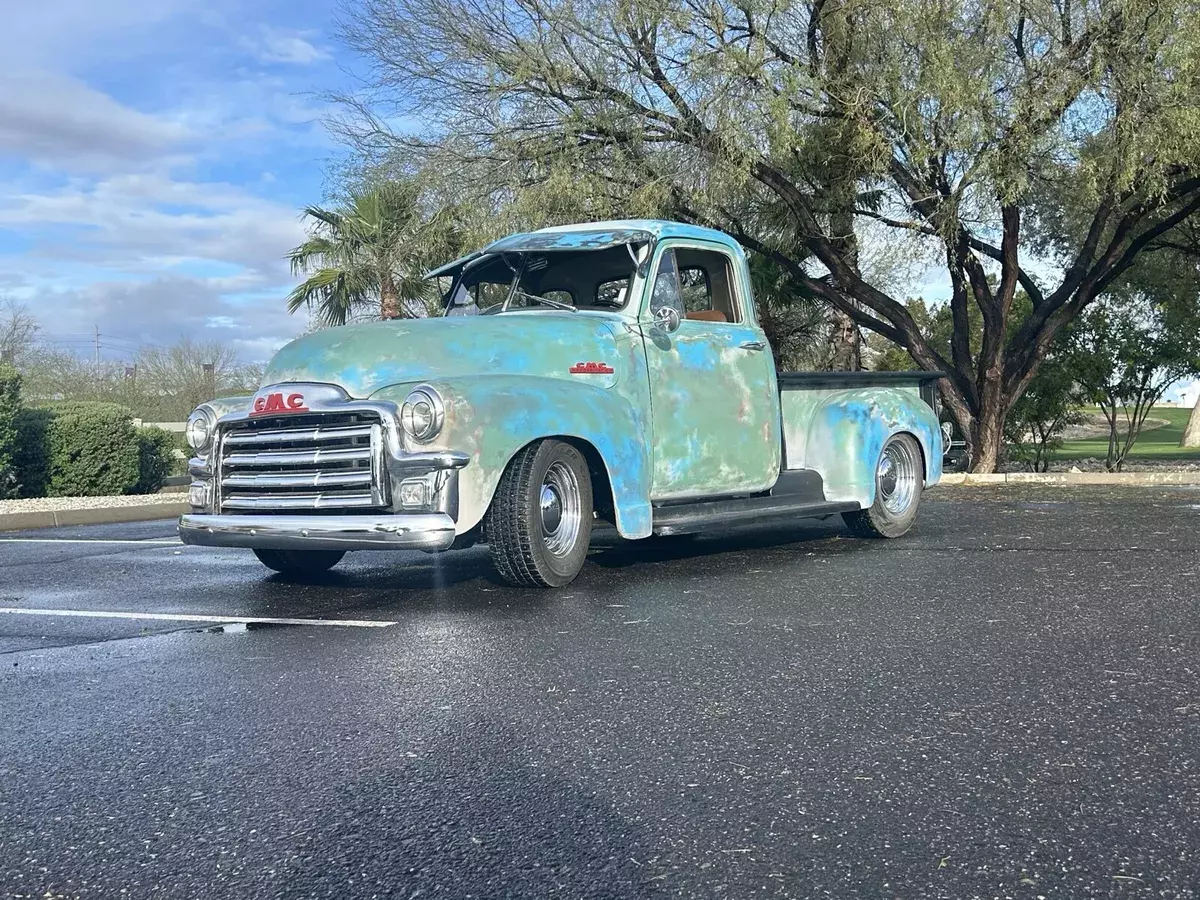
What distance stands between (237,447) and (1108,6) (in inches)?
477

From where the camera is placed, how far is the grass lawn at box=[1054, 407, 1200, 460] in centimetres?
2863

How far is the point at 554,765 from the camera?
3283 mm

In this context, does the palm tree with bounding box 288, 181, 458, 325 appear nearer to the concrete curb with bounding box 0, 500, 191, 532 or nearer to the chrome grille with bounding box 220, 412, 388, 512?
the concrete curb with bounding box 0, 500, 191, 532

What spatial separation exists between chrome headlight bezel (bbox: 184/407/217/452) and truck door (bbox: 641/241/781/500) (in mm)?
2607

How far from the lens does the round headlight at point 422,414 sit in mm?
5848

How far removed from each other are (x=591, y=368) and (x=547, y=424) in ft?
2.43

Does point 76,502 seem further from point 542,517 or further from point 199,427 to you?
point 542,517

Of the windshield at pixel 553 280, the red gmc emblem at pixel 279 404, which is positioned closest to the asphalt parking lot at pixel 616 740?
the red gmc emblem at pixel 279 404

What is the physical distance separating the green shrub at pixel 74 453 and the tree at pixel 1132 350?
16.2m

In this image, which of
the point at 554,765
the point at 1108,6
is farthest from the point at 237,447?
the point at 1108,6

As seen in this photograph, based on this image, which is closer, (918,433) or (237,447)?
(237,447)

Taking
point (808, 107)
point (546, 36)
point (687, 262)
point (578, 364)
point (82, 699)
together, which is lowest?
point (82, 699)

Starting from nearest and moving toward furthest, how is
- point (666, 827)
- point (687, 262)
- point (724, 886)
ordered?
point (724, 886)
point (666, 827)
point (687, 262)

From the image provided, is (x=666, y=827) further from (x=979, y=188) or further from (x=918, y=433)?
(x=979, y=188)
